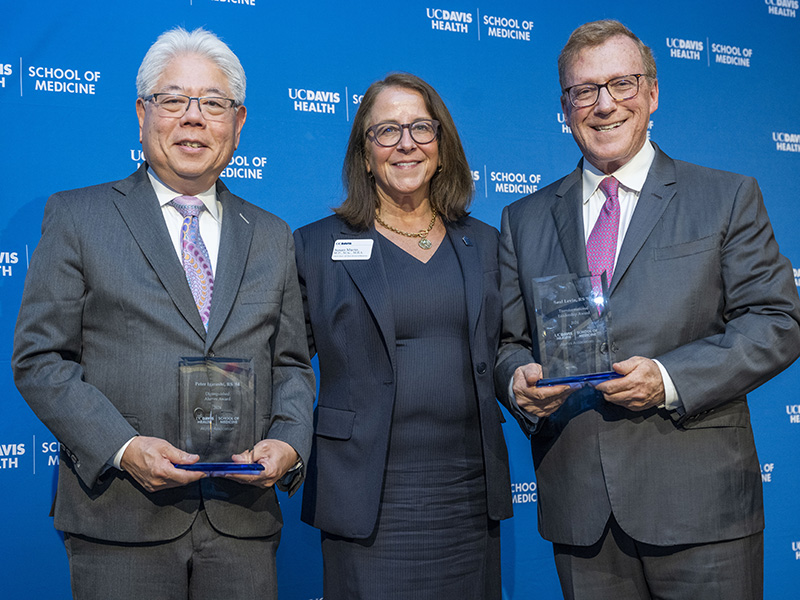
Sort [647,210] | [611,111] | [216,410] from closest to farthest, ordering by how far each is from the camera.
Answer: [216,410] → [647,210] → [611,111]

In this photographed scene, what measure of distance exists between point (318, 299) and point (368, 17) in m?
1.89

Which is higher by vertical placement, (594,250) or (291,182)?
(291,182)

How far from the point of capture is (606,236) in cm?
218

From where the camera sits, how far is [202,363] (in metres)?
1.78

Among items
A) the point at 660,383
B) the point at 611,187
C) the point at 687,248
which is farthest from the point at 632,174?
the point at 660,383

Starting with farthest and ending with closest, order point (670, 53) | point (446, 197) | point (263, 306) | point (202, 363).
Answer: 1. point (670, 53)
2. point (446, 197)
3. point (263, 306)
4. point (202, 363)

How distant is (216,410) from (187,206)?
605mm

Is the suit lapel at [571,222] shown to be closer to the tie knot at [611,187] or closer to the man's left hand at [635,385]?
the tie knot at [611,187]

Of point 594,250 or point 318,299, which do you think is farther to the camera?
point 318,299

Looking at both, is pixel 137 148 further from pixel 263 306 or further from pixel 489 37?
pixel 489 37

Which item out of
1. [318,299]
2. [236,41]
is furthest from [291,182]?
[318,299]

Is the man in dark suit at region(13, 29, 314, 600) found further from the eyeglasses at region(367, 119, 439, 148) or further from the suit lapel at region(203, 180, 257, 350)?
the eyeglasses at region(367, 119, 439, 148)

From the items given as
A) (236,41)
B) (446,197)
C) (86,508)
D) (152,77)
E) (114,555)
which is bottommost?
(114,555)

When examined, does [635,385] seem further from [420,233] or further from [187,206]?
[187,206]
